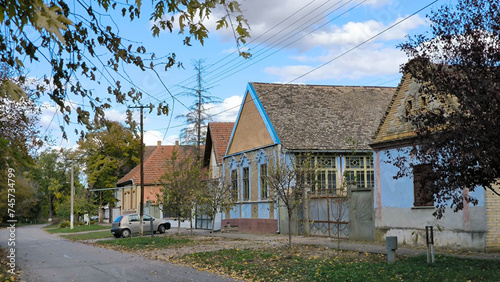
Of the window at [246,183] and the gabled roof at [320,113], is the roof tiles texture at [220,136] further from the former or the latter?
the gabled roof at [320,113]

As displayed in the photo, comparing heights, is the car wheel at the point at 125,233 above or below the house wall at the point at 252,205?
below

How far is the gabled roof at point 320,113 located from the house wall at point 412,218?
8268 mm

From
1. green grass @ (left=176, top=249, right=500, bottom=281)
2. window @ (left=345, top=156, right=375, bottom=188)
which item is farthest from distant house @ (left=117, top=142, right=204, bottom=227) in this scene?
green grass @ (left=176, top=249, right=500, bottom=281)

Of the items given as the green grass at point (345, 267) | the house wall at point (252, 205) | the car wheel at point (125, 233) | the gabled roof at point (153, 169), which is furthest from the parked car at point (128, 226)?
the green grass at point (345, 267)

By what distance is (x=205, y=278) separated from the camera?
13.7 m

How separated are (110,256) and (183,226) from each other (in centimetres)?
2314

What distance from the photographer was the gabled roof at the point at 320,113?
29750mm

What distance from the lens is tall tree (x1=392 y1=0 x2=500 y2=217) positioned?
1025 cm

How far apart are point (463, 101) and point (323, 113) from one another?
69.5 ft

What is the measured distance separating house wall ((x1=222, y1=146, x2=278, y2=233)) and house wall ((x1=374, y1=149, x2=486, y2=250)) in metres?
9.52

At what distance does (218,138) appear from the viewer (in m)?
40.2

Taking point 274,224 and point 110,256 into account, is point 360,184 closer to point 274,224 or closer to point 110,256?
point 274,224

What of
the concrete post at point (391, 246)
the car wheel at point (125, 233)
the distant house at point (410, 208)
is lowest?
the car wheel at point (125, 233)

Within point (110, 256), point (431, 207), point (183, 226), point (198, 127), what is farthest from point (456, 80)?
point (183, 226)
